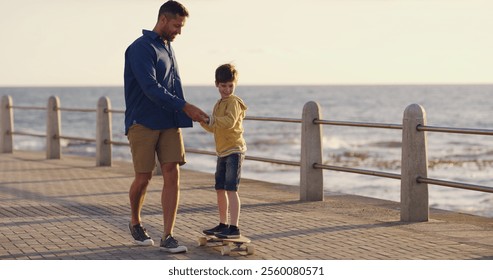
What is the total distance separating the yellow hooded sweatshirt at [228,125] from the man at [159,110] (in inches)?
9.0

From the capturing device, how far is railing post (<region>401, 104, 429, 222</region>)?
1039cm

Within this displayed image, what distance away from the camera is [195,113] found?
775 centimetres

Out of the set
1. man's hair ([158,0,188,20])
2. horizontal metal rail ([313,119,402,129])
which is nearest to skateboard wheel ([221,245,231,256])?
man's hair ([158,0,188,20])

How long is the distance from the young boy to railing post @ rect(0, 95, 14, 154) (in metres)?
14.5

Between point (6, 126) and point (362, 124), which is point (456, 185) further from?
point (6, 126)

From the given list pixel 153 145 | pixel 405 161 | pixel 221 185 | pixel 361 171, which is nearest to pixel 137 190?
pixel 153 145

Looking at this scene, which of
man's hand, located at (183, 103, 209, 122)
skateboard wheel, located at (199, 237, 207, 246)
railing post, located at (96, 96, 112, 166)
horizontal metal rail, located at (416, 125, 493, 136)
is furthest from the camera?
railing post, located at (96, 96, 112, 166)

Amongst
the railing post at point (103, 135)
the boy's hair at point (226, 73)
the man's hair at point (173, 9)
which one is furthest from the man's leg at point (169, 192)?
the railing post at point (103, 135)

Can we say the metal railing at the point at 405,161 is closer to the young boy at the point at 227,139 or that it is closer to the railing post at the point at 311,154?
the railing post at the point at 311,154

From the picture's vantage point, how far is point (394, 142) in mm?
47875

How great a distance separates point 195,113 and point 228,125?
0.42 m

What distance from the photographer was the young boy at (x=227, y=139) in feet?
26.5

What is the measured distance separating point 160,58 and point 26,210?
12.7ft

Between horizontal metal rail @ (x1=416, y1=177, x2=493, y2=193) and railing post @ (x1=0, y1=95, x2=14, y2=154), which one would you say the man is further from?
railing post @ (x1=0, y1=95, x2=14, y2=154)
